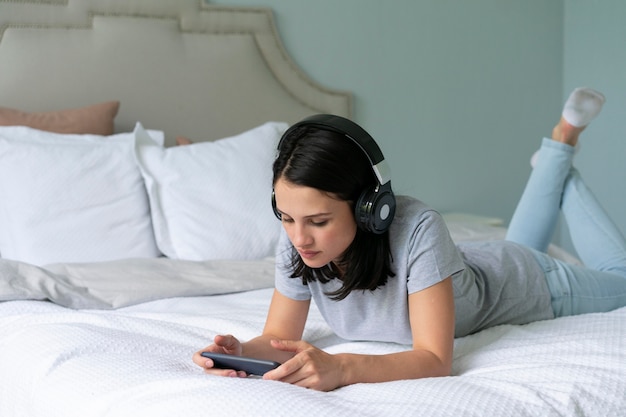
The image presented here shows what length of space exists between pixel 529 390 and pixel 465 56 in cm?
275

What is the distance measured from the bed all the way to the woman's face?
0.23 metres

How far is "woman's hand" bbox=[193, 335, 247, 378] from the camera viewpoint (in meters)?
1.31

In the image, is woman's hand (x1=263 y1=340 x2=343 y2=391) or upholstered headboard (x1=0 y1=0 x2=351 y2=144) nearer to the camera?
woman's hand (x1=263 y1=340 x2=343 y2=391)

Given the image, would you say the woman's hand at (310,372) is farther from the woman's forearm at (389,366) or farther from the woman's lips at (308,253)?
the woman's lips at (308,253)

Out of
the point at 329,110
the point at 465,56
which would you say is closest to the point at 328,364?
the point at 329,110

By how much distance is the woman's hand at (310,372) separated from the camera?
124cm

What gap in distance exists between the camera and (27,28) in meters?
2.80

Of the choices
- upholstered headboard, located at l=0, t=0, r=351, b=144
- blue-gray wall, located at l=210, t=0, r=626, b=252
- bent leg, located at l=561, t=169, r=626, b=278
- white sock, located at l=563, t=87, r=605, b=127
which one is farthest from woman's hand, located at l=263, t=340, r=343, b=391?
blue-gray wall, located at l=210, t=0, r=626, b=252

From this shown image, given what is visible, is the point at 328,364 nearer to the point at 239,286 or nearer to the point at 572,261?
the point at 239,286

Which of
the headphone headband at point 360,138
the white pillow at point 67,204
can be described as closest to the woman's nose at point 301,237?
the headphone headband at point 360,138

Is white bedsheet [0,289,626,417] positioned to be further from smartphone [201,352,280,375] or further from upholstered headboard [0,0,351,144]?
upholstered headboard [0,0,351,144]

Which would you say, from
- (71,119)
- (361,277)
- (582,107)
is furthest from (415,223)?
(71,119)

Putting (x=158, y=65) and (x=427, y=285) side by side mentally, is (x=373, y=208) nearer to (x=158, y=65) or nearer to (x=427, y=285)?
(x=427, y=285)

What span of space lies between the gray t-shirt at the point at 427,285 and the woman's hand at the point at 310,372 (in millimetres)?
227
